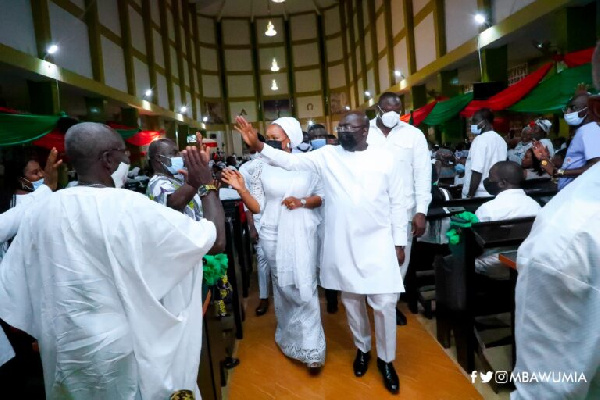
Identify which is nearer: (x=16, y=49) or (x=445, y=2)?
(x=16, y=49)

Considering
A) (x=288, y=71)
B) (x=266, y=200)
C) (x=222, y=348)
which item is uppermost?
(x=288, y=71)

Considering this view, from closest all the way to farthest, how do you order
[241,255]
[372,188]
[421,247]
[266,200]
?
[372,188], [266,200], [421,247], [241,255]

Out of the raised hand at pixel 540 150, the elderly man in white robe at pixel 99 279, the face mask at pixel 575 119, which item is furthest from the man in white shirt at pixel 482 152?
the elderly man in white robe at pixel 99 279

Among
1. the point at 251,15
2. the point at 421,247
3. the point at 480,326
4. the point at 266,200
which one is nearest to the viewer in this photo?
the point at 266,200

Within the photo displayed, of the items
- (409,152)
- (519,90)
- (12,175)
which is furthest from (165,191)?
(519,90)

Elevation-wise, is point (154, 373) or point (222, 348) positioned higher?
point (154, 373)

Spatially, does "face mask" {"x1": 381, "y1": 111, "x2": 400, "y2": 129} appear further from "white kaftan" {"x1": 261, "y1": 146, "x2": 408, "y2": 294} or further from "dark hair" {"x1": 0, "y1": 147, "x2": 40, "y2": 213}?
"dark hair" {"x1": 0, "y1": 147, "x2": 40, "y2": 213}

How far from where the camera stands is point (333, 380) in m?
2.83

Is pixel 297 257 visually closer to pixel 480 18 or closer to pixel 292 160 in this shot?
pixel 292 160

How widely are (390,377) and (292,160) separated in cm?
156

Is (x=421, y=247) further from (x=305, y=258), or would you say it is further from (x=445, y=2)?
(x=445, y=2)

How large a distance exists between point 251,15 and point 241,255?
21328mm

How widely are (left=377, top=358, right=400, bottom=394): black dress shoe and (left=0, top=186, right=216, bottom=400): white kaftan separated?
1.65 metres

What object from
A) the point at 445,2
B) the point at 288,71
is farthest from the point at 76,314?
the point at 288,71
